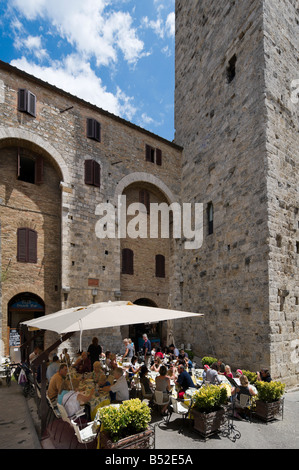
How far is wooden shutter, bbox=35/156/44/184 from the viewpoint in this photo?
509 inches

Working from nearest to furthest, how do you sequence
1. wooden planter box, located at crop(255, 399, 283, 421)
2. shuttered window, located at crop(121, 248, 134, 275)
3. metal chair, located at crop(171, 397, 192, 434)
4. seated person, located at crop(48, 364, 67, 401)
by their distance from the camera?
metal chair, located at crop(171, 397, 192, 434) → seated person, located at crop(48, 364, 67, 401) → wooden planter box, located at crop(255, 399, 283, 421) → shuttered window, located at crop(121, 248, 134, 275)

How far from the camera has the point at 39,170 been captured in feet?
42.7

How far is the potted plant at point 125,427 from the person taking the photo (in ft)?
14.8

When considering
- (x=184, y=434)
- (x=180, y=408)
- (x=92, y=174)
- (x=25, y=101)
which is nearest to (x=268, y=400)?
(x=180, y=408)

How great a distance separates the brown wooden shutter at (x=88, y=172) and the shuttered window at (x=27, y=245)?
11.1 feet

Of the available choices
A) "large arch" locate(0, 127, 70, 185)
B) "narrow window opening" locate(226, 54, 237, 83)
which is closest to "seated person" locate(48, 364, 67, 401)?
"large arch" locate(0, 127, 70, 185)

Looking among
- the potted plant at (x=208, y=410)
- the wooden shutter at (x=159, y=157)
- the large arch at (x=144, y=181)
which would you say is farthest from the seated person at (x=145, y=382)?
the wooden shutter at (x=159, y=157)

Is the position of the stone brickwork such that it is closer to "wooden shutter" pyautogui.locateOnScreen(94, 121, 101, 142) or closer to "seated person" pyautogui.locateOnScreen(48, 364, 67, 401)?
"wooden shutter" pyautogui.locateOnScreen(94, 121, 101, 142)

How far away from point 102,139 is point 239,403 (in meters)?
12.5

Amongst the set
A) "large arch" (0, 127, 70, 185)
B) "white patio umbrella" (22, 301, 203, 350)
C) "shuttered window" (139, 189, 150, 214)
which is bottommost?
"white patio umbrella" (22, 301, 203, 350)

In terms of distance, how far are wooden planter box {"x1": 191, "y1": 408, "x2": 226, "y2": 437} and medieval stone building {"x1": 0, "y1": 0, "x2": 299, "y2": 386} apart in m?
4.51

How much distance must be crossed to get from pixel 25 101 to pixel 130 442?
12489 mm

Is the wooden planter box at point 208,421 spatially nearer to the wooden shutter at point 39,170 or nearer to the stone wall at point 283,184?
the stone wall at point 283,184

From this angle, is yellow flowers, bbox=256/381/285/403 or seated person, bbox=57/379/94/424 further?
yellow flowers, bbox=256/381/285/403
